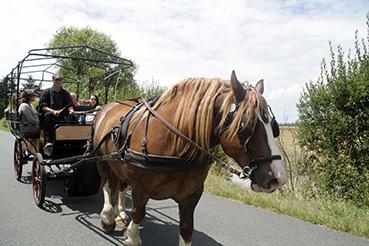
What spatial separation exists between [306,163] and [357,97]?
70.4 inches

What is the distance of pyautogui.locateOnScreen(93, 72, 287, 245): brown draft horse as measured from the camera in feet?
9.15

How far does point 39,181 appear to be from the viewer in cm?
598

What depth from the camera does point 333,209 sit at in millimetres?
5734

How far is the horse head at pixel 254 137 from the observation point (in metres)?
2.73

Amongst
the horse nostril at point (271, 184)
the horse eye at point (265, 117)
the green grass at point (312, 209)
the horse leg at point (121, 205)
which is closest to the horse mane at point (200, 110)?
the horse eye at point (265, 117)

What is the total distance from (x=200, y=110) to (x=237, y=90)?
401 millimetres

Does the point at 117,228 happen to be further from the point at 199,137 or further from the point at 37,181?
the point at 199,137

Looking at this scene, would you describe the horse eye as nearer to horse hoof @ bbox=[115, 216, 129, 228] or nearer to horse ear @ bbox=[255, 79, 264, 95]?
horse ear @ bbox=[255, 79, 264, 95]

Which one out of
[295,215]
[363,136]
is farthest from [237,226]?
[363,136]

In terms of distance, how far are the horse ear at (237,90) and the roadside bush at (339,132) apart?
4922mm

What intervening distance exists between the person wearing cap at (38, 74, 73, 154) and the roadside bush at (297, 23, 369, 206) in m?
4.88

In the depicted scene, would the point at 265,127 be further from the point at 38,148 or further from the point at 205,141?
the point at 38,148

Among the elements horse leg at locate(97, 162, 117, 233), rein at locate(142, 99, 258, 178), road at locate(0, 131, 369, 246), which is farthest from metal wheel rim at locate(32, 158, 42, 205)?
rein at locate(142, 99, 258, 178)

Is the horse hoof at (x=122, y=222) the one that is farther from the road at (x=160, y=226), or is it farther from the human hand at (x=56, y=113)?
the human hand at (x=56, y=113)
